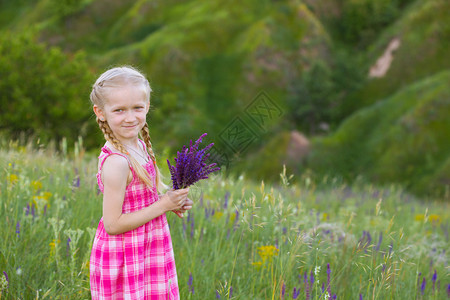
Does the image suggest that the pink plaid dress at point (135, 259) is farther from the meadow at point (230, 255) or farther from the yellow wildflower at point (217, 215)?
the yellow wildflower at point (217, 215)

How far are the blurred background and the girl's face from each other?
1426cm

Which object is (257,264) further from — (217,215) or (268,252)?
(217,215)

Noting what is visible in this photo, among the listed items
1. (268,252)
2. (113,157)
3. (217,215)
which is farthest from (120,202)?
(217,215)

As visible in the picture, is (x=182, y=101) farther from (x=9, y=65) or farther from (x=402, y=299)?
(x=402, y=299)

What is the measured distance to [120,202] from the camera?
75.2 inches

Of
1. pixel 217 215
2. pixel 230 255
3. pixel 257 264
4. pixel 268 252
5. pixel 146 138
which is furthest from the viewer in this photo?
pixel 217 215

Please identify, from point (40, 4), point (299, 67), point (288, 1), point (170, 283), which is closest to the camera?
point (170, 283)

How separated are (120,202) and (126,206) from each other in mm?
108

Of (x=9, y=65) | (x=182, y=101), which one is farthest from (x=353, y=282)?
(x=182, y=101)

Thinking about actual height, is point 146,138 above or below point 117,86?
below

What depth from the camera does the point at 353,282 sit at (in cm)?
276

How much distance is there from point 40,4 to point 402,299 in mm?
67899

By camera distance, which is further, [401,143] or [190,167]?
[401,143]

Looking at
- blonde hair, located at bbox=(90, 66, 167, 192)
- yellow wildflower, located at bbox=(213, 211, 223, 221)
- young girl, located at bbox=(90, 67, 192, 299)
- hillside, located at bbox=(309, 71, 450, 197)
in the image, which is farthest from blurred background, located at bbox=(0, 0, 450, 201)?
blonde hair, located at bbox=(90, 66, 167, 192)
